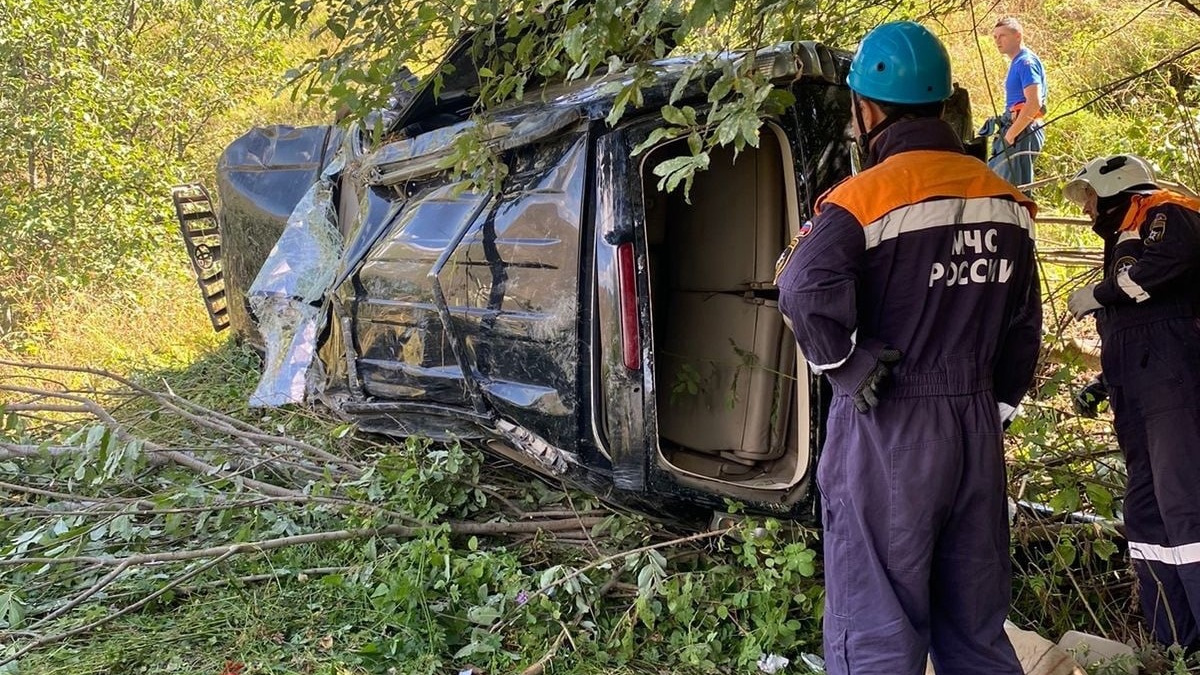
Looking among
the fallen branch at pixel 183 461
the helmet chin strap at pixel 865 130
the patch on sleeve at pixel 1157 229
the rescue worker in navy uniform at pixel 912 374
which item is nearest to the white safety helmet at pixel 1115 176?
the patch on sleeve at pixel 1157 229

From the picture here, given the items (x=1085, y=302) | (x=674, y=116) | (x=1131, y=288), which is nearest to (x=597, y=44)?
(x=674, y=116)

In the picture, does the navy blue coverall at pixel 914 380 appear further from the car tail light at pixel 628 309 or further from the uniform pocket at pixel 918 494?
the car tail light at pixel 628 309

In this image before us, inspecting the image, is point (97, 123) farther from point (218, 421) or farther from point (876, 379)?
point (876, 379)

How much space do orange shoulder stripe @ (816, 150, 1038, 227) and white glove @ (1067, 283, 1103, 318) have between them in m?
1.04

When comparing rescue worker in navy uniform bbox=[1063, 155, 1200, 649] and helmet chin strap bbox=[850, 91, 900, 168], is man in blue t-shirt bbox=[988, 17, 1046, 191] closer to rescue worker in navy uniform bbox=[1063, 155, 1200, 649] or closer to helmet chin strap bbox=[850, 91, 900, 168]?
rescue worker in navy uniform bbox=[1063, 155, 1200, 649]

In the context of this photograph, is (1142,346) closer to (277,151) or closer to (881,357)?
(881,357)

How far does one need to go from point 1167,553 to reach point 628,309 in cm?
184

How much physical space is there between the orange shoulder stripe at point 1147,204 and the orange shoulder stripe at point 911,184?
3.29 ft

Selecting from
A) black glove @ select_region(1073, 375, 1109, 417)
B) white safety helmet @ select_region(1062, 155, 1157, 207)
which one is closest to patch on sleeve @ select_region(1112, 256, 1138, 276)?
white safety helmet @ select_region(1062, 155, 1157, 207)

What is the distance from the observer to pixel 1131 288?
262 cm

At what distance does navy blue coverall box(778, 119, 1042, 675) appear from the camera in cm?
195

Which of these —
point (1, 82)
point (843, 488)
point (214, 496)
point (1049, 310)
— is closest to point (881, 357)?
point (843, 488)

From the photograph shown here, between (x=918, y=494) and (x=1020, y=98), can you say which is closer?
(x=918, y=494)

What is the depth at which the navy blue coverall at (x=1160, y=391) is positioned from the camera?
8.34ft
